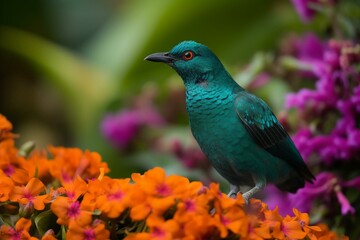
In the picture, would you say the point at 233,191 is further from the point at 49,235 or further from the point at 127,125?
the point at 127,125

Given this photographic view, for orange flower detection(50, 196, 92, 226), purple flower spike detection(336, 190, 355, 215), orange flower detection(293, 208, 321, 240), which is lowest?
purple flower spike detection(336, 190, 355, 215)

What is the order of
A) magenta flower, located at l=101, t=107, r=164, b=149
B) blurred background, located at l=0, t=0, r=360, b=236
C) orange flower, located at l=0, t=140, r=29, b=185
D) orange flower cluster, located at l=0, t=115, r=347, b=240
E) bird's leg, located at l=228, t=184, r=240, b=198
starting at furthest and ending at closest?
magenta flower, located at l=101, t=107, r=164, b=149, blurred background, located at l=0, t=0, r=360, b=236, bird's leg, located at l=228, t=184, r=240, b=198, orange flower, located at l=0, t=140, r=29, b=185, orange flower cluster, located at l=0, t=115, r=347, b=240

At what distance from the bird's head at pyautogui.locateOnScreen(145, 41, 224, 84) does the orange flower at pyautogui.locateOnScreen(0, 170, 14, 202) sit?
386 mm

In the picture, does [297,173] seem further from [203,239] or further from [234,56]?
[234,56]

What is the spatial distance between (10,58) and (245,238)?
2898mm

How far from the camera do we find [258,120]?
1508 millimetres

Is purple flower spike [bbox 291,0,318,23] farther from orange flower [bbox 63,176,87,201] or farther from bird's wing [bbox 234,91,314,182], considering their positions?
orange flower [bbox 63,176,87,201]

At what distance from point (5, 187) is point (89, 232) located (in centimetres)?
21

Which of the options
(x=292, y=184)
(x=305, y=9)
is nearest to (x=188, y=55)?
(x=292, y=184)

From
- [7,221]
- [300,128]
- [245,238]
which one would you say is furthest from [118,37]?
[245,238]

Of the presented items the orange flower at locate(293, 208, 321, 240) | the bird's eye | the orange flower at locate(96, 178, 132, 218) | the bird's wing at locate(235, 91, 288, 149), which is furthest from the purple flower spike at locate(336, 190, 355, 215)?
the orange flower at locate(96, 178, 132, 218)

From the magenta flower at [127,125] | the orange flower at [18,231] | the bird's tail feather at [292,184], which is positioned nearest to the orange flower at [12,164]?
the orange flower at [18,231]

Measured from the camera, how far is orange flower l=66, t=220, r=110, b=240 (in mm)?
1139

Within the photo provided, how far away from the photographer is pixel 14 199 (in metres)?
1.25
